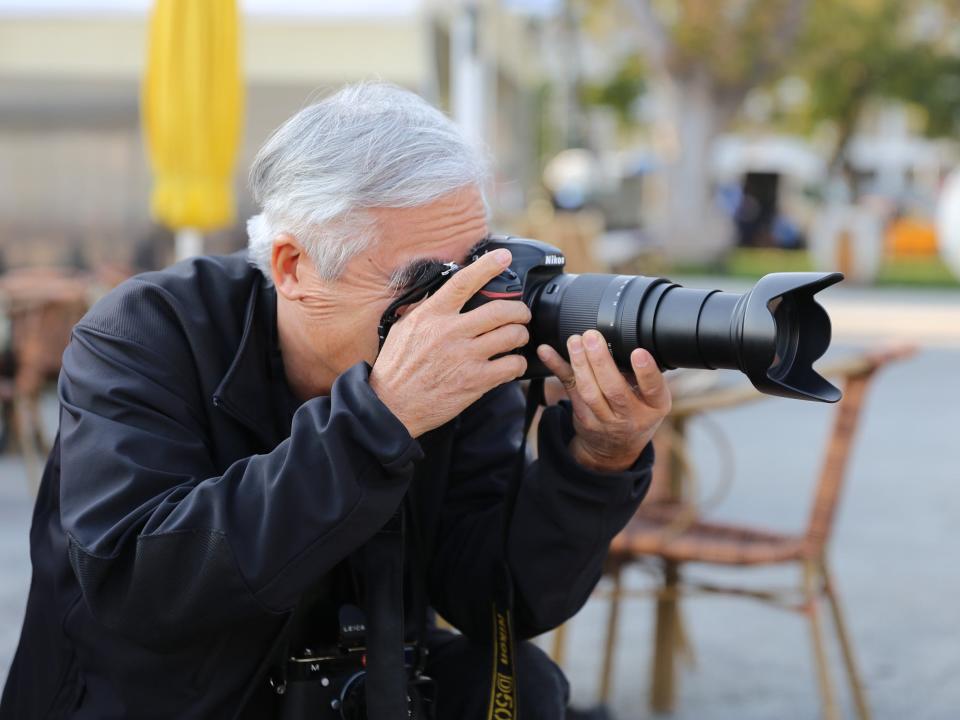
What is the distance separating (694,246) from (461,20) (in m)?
12.7

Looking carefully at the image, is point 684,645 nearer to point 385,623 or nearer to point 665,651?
point 665,651

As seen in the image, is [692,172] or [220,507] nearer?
[220,507]

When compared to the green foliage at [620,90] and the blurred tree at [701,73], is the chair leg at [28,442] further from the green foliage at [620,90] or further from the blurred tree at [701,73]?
the green foliage at [620,90]

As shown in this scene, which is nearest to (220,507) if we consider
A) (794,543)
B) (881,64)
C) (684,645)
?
(794,543)

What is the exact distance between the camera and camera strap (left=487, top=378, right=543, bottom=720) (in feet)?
5.63

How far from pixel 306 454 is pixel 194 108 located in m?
2.87

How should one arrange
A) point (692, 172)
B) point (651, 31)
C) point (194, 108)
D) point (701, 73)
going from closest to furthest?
point (194, 108) < point (651, 31) < point (701, 73) < point (692, 172)

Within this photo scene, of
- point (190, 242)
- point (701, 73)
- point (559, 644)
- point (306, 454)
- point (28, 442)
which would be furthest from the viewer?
point (701, 73)

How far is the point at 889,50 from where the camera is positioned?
29.8 m

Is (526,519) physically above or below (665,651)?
above

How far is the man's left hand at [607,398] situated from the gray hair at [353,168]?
27cm

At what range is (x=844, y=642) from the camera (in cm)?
266

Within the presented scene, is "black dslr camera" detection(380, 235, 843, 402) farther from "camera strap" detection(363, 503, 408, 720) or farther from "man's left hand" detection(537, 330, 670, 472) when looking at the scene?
"camera strap" detection(363, 503, 408, 720)

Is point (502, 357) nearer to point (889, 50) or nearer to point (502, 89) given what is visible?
point (502, 89)
